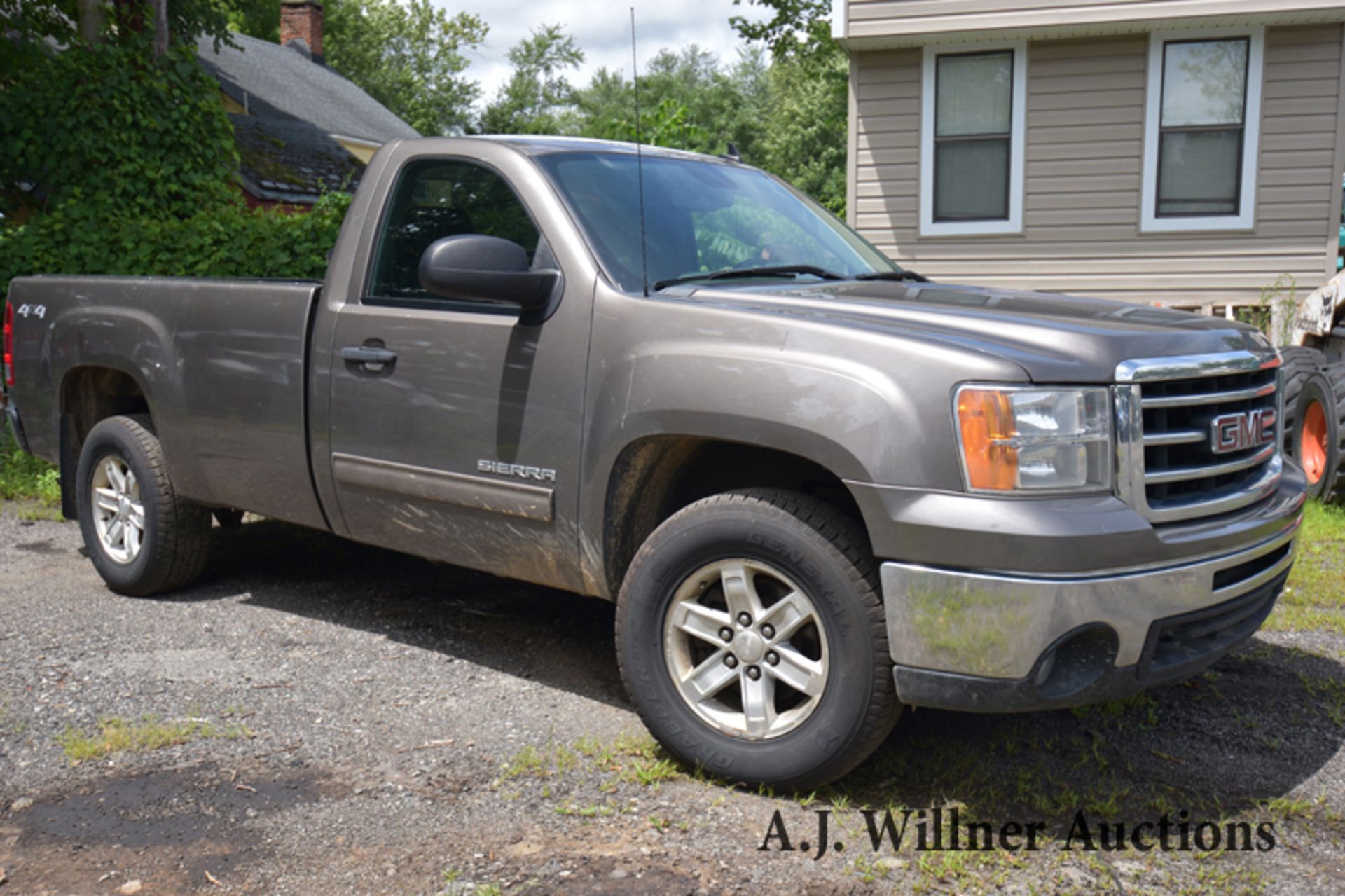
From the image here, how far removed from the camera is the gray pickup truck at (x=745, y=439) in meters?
3.12

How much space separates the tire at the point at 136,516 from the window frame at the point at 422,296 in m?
1.54

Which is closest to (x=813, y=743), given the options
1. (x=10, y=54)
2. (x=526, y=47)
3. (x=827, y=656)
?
(x=827, y=656)

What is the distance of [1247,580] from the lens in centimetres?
348

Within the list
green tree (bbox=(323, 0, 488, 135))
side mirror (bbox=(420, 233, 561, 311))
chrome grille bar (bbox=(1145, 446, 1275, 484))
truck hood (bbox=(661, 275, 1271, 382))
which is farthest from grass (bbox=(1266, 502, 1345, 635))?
green tree (bbox=(323, 0, 488, 135))

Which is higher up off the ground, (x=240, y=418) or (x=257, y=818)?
(x=240, y=418)

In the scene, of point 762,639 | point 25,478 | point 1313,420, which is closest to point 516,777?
point 762,639

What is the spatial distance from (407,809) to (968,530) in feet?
5.68

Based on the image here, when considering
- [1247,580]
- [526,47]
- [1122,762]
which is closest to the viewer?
[1247,580]

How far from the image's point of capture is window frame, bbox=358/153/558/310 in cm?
419

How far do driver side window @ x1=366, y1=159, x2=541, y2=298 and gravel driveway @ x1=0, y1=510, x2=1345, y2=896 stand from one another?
58.2 inches

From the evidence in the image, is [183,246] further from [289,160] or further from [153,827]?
[289,160]

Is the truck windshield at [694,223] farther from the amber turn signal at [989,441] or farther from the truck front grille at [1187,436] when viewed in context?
the truck front grille at [1187,436]

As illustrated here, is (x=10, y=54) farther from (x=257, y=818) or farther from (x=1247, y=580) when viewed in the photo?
(x=1247, y=580)

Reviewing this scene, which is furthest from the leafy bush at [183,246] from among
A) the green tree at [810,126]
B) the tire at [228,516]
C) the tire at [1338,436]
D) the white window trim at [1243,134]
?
the green tree at [810,126]
